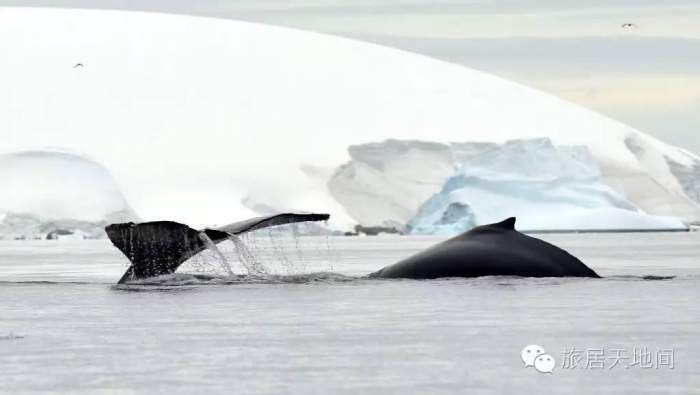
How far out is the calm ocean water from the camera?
30.9 feet

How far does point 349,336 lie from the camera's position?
12.5 m

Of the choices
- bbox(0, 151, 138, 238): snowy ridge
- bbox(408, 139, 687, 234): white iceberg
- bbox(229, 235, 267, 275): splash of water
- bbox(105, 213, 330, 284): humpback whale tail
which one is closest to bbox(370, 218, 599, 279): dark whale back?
bbox(229, 235, 267, 275): splash of water

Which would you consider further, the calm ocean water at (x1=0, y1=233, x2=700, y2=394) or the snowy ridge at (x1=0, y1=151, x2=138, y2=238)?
the snowy ridge at (x1=0, y1=151, x2=138, y2=238)

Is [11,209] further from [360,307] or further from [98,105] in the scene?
[360,307]

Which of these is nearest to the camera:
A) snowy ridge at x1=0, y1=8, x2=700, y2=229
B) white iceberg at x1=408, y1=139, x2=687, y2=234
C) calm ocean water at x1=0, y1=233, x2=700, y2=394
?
calm ocean water at x1=0, y1=233, x2=700, y2=394

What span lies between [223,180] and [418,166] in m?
10.8

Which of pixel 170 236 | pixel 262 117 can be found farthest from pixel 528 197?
pixel 170 236

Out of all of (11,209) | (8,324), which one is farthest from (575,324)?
(11,209)

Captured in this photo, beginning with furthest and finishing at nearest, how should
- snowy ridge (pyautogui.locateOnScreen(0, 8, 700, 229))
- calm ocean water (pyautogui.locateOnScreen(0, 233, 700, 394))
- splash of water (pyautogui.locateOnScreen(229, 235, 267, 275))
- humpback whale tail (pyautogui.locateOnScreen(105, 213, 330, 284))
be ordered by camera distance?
1. snowy ridge (pyautogui.locateOnScreen(0, 8, 700, 229))
2. splash of water (pyautogui.locateOnScreen(229, 235, 267, 275))
3. humpback whale tail (pyautogui.locateOnScreen(105, 213, 330, 284))
4. calm ocean water (pyautogui.locateOnScreen(0, 233, 700, 394))

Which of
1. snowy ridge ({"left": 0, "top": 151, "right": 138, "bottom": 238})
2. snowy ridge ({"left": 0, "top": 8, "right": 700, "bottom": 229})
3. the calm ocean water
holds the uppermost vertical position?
snowy ridge ({"left": 0, "top": 8, "right": 700, "bottom": 229})

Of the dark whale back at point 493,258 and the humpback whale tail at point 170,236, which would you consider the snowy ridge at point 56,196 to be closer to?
the dark whale back at point 493,258

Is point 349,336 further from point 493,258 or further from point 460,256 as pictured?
point 460,256

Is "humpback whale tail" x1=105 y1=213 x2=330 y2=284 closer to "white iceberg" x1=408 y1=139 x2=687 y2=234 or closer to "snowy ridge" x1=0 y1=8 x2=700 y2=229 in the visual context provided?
"white iceberg" x1=408 y1=139 x2=687 y2=234

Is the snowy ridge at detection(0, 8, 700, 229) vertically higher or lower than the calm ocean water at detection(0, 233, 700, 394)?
higher
